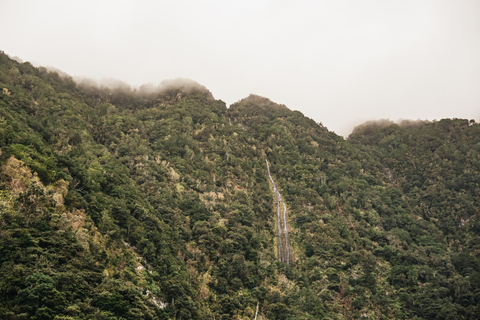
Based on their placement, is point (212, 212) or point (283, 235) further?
point (283, 235)

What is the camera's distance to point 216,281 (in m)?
59.8

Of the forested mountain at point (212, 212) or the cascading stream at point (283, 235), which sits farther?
the cascading stream at point (283, 235)

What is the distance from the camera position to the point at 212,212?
7581cm

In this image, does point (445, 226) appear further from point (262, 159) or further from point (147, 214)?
point (147, 214)

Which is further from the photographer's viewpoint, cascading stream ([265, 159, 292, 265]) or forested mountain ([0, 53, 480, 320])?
cascading stream ([265, 159, 292, 265])

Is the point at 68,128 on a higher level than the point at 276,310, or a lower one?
higher

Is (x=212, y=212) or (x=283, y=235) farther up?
(x=212, y=212)

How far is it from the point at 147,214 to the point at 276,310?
25753 millimetres

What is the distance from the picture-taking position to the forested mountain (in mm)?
38438

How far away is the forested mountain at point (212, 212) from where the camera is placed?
126 ft

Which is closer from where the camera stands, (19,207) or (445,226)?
(19,207)

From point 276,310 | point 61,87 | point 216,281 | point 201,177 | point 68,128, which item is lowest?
point 276,310

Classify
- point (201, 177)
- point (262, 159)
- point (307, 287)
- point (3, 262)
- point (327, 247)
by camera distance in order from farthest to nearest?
point (262, 159) → point (201, 177) → point (327, 247) → point (307, 287) → point (3, 262)

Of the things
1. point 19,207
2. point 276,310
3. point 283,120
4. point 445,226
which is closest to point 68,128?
point 19,207
